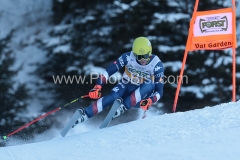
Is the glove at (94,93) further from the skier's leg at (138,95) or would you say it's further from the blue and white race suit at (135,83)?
the skier's leg at (138,95)

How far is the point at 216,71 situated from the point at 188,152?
7.50m

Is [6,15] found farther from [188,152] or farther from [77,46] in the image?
[188,152]

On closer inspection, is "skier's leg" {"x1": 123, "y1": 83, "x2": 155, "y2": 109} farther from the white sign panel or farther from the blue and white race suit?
the white sign panel

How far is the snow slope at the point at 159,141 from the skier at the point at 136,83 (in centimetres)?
42

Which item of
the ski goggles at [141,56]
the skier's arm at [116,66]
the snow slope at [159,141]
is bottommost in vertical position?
the snow slope at [159,141]

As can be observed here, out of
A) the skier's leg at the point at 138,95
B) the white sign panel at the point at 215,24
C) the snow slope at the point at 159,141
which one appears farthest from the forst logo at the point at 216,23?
the snow slope at the point at 159,141

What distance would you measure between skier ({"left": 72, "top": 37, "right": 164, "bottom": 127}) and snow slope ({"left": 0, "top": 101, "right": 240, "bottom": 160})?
424 mm

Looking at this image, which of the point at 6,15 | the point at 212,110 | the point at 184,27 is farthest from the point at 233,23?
the point at 6,15

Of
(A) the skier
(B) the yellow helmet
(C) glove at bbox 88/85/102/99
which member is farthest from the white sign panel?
(C) glove at bbox 88/85/102/99

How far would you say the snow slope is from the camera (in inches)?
105

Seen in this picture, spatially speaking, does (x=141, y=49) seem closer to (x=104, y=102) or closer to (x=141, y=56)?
(x=141, y=56)

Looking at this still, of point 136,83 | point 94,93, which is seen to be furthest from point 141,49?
point 94,93

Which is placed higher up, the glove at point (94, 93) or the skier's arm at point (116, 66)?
the skier's arm at point (116, 66)

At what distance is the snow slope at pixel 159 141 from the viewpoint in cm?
267
